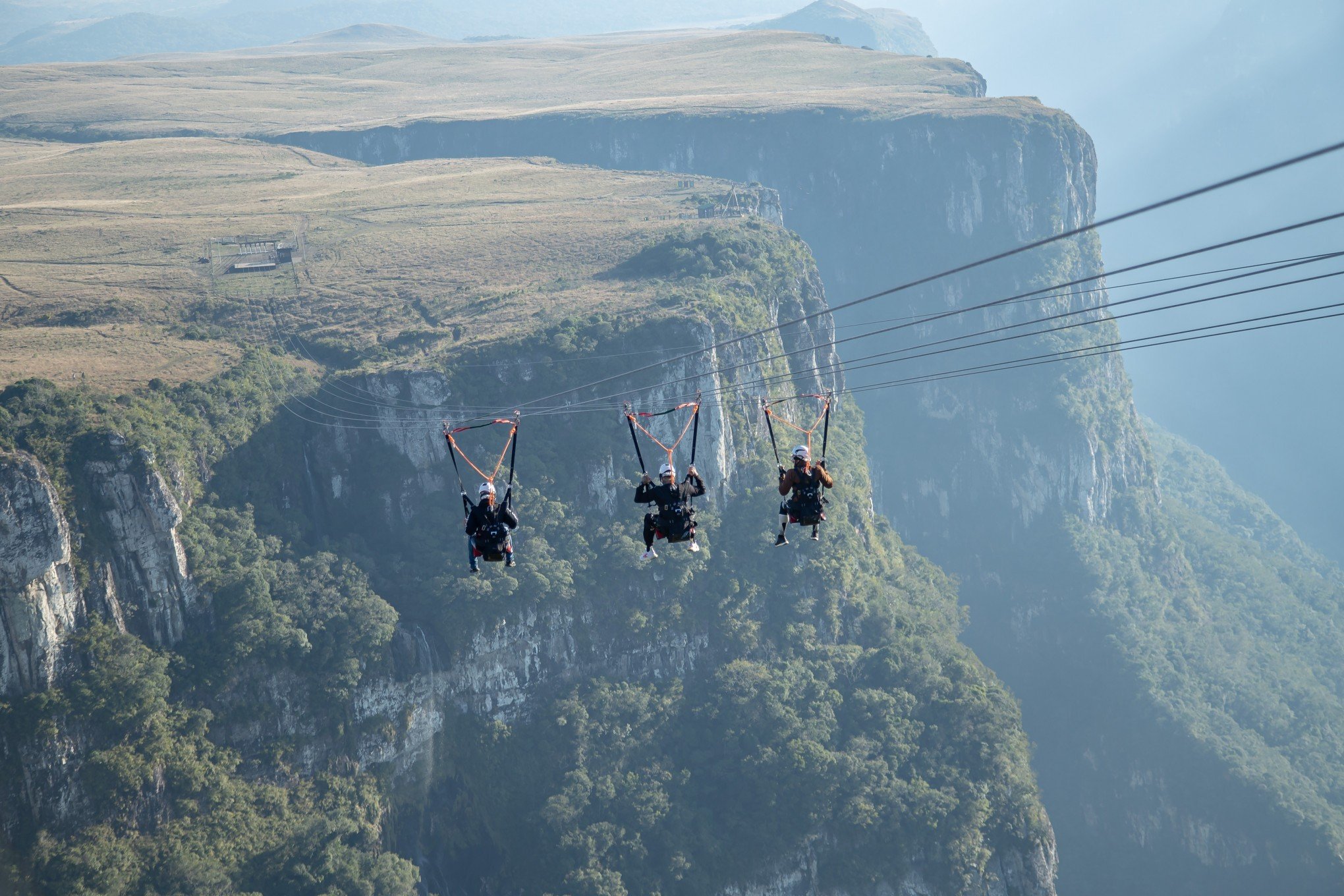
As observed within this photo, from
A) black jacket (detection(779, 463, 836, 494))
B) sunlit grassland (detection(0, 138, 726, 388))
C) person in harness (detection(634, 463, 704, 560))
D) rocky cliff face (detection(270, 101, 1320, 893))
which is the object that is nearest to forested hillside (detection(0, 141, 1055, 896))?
sunlit grassland (detection(0, 138, 726, 388))

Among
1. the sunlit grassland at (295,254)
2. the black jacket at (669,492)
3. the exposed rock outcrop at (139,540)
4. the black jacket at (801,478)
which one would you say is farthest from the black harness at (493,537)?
the sunlit grassland at (295,254)

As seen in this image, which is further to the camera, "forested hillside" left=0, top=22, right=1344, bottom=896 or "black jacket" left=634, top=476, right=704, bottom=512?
"forested hillside" left=0, top=22, right=1344, bottom=896

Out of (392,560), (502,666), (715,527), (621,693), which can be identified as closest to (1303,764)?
(715,527)

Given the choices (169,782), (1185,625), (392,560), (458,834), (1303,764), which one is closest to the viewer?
(169,782)

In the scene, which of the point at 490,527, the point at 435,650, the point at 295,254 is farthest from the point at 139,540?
the point at 295,254

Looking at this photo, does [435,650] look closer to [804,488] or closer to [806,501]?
[806,501]

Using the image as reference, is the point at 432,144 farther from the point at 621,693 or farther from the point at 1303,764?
the point at 1303,764

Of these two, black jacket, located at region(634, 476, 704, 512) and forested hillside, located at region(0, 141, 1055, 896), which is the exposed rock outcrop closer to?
forested hillside, located at region(0, 141, 1055, 896)
